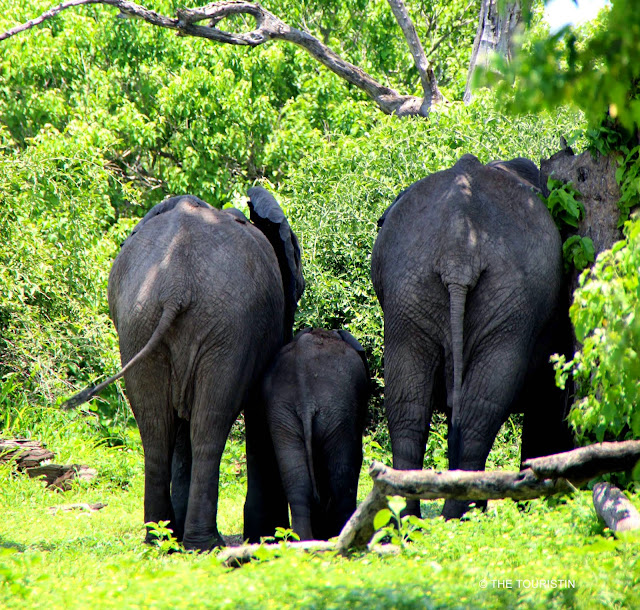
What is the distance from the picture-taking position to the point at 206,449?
6.03m

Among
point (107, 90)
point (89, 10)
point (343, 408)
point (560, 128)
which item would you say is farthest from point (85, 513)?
point (89, 10)

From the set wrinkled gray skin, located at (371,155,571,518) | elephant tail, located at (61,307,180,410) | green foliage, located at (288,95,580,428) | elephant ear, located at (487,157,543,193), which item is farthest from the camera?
green foliage, located at (288,95,580,428)

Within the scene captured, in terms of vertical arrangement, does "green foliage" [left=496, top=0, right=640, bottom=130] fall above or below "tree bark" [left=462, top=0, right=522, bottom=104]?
below

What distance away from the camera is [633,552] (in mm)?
4449

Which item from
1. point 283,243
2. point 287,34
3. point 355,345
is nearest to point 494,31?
point 287,34

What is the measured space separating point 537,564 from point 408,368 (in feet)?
6.74

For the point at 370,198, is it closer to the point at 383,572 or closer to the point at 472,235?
the point at 472,235

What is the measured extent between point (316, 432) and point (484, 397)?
1.19 meters

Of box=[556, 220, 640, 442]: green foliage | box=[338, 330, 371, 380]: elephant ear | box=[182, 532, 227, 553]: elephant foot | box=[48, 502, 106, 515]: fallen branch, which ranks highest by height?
box=[556, 220, 640, 442]: green foliage

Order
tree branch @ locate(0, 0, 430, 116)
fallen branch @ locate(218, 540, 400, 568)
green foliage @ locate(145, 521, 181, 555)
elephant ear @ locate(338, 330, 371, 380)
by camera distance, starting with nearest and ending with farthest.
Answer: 1. fallen branch @ locate(218, 540, 400, 568)
2. green foliage @ locate(145, 521, 181, 555)
3. elephant ear @ locate(338, 330, 371, 380)
4. tree branch @ locate(0, 0, 430, 116)

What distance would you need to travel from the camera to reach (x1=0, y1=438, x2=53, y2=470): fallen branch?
889 centimetres

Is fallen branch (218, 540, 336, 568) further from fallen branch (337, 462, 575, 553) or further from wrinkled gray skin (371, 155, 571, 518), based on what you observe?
wrinkled gray skin (371, 155, 571, 518)

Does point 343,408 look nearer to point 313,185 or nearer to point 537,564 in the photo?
point 537,564

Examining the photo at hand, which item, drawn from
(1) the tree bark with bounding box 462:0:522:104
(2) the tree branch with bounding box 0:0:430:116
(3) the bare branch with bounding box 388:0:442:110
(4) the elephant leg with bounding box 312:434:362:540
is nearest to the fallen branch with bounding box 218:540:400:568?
(4) the elephant leg with bounding box 312:434:362:540
